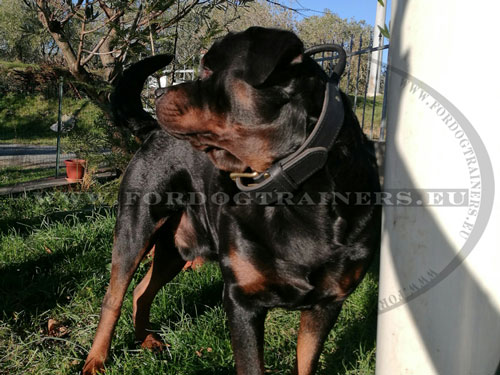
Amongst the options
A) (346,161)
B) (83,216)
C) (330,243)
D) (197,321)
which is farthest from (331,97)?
(83,216)

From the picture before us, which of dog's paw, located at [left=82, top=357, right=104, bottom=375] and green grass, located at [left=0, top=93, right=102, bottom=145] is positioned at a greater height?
green grass, located at [left=0, top=93, right=102, bottom=145]

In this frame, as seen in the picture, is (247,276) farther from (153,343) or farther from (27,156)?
(27,156)

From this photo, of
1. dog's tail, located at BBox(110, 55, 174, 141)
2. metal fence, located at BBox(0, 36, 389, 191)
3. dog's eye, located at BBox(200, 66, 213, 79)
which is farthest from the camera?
metal fence, located at BBox(0, 36, 389, 191)

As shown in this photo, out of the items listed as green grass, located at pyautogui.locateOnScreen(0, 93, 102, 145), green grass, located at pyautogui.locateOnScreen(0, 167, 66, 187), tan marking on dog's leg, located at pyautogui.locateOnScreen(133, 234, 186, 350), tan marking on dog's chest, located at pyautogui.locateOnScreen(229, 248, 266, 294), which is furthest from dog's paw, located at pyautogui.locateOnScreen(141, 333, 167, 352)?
green grass, located at pyautogui.locateOnScreen(0, 93, 102, 145)

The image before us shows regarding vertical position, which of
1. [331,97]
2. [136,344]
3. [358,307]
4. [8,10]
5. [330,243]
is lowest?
[136,344]

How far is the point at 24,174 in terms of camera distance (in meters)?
7.92

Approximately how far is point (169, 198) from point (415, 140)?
1.69 m

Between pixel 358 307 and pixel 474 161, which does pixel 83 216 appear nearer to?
pixel 358 307

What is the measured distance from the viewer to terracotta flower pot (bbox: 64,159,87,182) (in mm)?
6438

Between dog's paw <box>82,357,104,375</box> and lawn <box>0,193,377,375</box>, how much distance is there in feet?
0.18

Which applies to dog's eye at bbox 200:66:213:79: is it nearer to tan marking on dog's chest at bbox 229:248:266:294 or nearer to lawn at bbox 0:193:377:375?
tan marking on dog's chest at bbox 229:248:266:294

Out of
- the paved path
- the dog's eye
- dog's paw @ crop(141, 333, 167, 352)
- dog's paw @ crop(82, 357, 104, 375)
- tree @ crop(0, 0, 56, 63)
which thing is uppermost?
tree @ crop(0, 0, 56, 63)

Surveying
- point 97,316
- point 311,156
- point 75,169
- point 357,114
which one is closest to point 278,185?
point 311,156

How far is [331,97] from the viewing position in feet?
6.17
